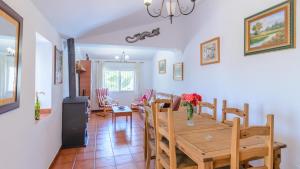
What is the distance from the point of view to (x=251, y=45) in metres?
2.56

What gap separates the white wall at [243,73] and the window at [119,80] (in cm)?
377

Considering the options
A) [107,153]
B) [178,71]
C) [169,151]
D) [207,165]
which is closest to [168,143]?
[169,151]

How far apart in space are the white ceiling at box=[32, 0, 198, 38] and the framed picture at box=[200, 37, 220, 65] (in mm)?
911

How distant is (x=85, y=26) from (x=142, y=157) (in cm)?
241

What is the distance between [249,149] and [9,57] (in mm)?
1969

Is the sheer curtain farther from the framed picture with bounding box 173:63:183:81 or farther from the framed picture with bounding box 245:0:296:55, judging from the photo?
the framed picture with bounding box 245:0:296:55

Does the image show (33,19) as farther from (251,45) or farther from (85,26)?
(251,45)

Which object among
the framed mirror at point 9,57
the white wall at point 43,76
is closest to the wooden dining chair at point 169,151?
the framed mirror at point 9,57

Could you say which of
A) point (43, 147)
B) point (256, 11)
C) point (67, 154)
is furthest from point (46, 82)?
point (256, 11)

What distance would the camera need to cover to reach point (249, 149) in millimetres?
1344

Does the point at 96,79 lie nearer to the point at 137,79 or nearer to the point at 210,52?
the point at 137,79

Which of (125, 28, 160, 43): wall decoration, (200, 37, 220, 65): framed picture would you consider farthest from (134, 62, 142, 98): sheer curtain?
(200, 37, 220, 65): framed picture

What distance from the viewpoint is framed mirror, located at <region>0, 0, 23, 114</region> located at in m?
1.27

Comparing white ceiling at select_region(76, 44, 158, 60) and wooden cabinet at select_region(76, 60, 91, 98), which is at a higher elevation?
white ceiling at select_region(76, 44, 158, 60)
